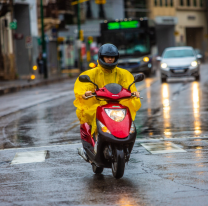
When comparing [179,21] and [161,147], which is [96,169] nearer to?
[161,147]

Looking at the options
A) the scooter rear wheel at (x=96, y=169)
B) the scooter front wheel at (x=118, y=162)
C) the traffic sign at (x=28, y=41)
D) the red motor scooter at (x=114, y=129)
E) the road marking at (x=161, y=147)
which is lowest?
the road marking at (x=161, y=147)

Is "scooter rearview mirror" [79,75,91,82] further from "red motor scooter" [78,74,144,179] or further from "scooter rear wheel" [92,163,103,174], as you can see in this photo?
"scooter rear wheel" [92,163,103,174]

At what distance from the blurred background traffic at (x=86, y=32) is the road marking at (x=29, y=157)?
362 inches

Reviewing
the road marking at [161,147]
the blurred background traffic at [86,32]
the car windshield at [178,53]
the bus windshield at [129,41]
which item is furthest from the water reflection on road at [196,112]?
the bus windshield at [129,41]

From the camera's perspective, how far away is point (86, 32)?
57.8 m

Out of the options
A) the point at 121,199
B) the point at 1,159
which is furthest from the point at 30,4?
the point at 121,199

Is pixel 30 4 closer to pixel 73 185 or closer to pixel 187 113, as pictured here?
pixel 187 113

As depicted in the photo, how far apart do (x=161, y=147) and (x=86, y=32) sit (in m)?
50.0

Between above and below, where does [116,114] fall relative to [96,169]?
above

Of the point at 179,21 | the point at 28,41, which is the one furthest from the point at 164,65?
the point at 179,21

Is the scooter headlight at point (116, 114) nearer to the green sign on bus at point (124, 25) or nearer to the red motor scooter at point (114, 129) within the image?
the red motor scooter at point (114, 129)

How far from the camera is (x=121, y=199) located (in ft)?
17.6

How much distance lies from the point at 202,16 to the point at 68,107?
7215 cm

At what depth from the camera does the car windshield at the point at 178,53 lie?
27.5 m
